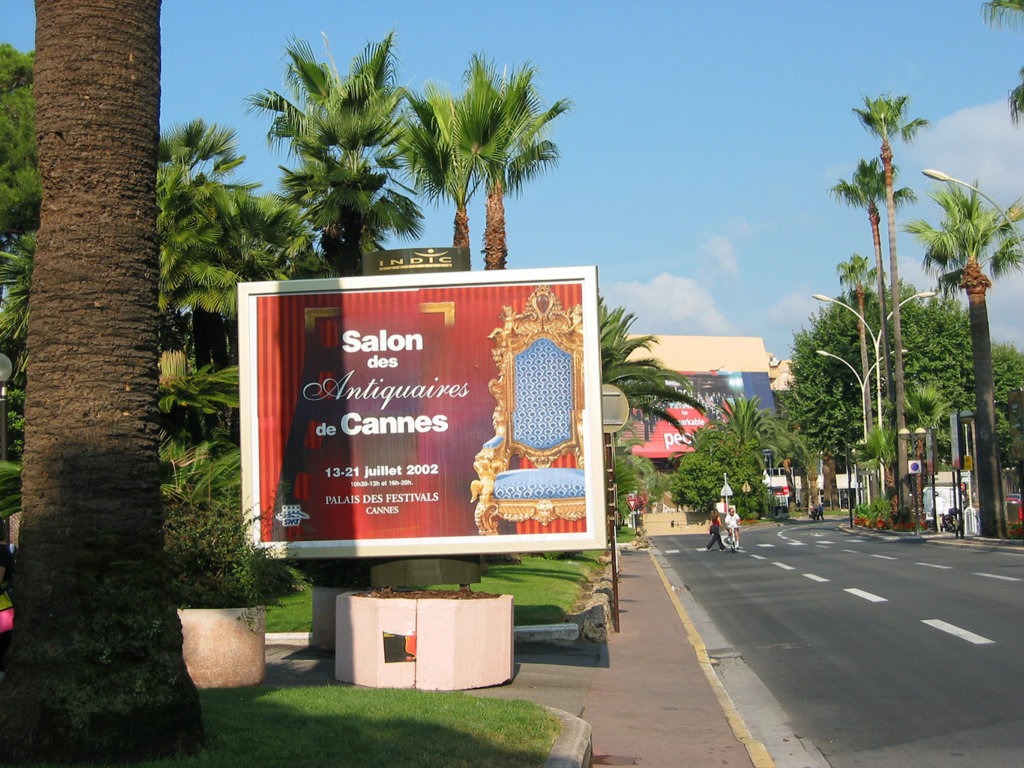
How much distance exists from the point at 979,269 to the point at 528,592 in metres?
28.8

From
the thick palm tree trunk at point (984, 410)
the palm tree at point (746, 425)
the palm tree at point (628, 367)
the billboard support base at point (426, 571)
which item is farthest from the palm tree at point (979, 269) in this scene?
the palm tree at point (746, 425)

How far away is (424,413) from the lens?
10508 millimetres

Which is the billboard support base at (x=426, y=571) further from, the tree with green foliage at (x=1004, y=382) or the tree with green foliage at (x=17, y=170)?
the tree with green foliage at (x=1004, y=382)

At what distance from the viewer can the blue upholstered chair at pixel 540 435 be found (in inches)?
409

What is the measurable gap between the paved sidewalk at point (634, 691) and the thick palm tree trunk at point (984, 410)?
27105 millimetres

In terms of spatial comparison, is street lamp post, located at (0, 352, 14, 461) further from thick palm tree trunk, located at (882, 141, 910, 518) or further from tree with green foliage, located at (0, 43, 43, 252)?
thick palm tree trunk, located at (882, 141, 910, 518)

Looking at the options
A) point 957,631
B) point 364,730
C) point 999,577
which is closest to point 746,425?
point 999,577

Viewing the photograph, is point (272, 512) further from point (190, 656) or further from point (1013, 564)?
point (1013, 564)

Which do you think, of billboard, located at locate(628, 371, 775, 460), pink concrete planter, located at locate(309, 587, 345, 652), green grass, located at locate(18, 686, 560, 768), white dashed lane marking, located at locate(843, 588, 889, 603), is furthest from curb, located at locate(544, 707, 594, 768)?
billboard, located at locate(628, 371, 775, 460)

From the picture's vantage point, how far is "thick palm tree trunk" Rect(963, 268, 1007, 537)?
131ft

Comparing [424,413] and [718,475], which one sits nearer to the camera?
[424,413]

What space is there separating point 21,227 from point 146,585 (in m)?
34.3

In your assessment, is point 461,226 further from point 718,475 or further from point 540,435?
point 718,475

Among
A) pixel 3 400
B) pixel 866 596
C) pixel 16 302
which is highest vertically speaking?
pixel 16 302
